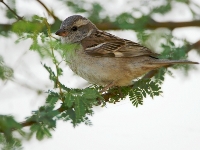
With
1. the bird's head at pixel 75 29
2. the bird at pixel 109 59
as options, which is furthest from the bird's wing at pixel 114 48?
the bird's head at pixel 75 29

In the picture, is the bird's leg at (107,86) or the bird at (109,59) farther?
the bird at (109,59)

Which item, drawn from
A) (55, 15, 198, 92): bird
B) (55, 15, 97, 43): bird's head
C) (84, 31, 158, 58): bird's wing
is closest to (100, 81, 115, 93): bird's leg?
(55, 15, 198, 92): bird

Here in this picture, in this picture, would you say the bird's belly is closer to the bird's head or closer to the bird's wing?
the bird's wing

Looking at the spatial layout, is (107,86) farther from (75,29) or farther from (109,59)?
(75,29)

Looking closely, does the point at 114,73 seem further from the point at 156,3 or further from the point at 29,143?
the point at 29,143

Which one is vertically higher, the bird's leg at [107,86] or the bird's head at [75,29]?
the bird's head at [75,29]

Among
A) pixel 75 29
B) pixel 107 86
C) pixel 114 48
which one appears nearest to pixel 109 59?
pixel 114 48

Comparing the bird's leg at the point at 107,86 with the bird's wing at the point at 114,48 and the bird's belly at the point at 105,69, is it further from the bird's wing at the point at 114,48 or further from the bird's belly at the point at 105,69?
the bird's wing at the point at 114,48

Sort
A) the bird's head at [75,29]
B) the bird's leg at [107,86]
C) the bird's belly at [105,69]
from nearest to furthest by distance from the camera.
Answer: the bird's leg at [107,86] < the bird's belly at [105,69] < the bird's head at [75,29]
